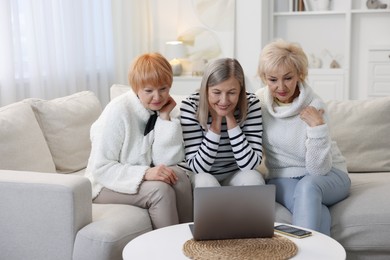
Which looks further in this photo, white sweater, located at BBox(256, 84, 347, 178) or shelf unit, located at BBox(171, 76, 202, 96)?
shelf unit, located at BBox(171, 76, 202, 96)

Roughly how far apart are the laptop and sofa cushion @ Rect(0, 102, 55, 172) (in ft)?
3.23

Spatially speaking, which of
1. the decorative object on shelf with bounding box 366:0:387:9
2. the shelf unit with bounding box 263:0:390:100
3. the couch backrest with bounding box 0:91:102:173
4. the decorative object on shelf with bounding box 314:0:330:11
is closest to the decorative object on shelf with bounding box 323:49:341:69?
the shelf unit with bounding box 263:0:390:100

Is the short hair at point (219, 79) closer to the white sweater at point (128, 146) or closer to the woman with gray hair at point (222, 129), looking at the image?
the woman with gray hair at point (222, 129)

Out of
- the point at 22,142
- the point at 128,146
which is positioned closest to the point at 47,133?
the point at 22,142

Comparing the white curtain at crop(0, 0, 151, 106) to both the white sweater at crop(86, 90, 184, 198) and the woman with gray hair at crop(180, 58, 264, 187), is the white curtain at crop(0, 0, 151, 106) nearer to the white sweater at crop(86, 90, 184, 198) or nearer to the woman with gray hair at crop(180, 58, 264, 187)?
the white sweater at crop(86, 90, 184, 198)

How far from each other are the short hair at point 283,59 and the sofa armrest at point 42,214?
3.01ft

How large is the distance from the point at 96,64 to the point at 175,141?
2281 mm

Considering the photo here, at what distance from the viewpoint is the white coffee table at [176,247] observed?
199 centimetres

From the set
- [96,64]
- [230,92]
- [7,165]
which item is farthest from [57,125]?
[96,64]

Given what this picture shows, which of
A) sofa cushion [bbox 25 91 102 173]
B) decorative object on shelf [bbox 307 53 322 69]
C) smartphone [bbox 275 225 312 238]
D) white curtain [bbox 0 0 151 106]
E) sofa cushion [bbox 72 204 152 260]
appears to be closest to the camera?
smartphone [bbox 275 225 312 238]

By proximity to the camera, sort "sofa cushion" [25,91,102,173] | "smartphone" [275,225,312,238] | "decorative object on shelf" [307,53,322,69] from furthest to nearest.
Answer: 1. "decorative object on shelf" [307,53,322,69]
2. "sofa cushion" [25,91,102,173]
3. "smartphone" [275,225,312,238]

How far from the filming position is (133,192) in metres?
2.65

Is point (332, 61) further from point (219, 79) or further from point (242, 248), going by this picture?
point (242, 248)

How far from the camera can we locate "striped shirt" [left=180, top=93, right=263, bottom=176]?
2.77 meters
